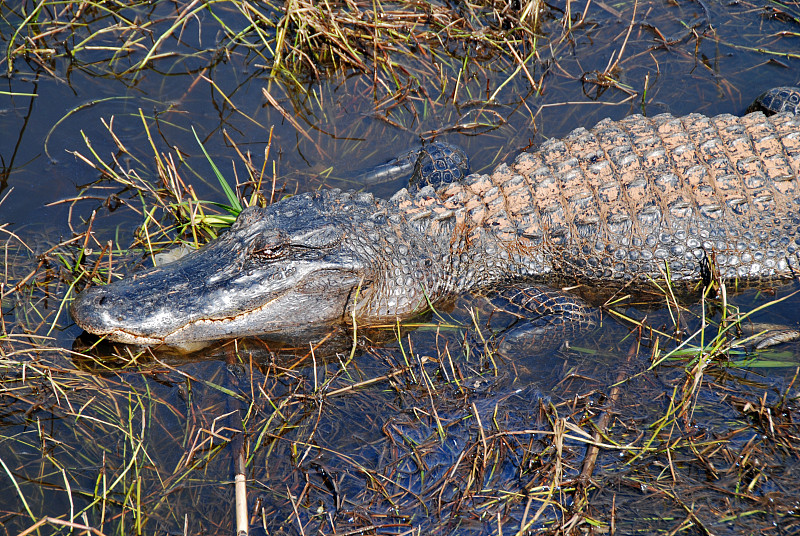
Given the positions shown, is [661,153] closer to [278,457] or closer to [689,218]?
[689,218]

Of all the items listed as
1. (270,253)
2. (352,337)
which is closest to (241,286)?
(270,253)

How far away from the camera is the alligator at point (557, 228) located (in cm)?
378

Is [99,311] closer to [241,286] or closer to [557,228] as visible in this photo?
[241,286]

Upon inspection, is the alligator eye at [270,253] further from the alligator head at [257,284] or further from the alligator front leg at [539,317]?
the alligator front leg at [539,317]

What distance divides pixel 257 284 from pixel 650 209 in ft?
8.13

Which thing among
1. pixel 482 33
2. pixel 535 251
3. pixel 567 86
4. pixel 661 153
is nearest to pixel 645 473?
pixel 535 251

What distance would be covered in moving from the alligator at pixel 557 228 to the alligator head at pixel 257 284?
1cm

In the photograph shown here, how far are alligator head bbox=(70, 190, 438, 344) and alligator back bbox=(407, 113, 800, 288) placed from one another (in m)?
0.59

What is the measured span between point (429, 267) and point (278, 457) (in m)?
1.56

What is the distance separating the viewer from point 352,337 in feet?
12.7

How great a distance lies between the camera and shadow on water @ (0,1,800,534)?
288 centimetres

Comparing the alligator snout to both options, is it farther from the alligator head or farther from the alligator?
the alligator

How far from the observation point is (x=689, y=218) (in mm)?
3977

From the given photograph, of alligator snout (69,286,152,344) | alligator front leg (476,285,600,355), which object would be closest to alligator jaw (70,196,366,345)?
alligator snout (69,286,152,344)
